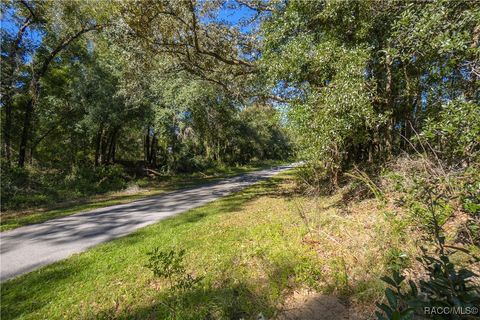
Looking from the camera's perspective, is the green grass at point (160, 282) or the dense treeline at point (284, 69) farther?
the dense treeline at point (284, 69)

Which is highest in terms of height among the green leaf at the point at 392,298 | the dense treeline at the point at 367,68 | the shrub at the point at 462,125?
the dense treeline at the point at 367,68

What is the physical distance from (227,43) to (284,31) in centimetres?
274

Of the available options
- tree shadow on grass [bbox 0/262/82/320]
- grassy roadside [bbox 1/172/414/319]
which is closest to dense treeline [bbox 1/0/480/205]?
grassy roadside [bbox 1/172/414/319]

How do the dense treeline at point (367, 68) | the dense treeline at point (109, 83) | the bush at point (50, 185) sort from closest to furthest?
the dense treeline at point (367, 68)
the dense treeline at point (109, 83)
the bush at point (50, 185)

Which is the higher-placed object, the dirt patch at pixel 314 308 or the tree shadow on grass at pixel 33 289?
the tree shadow on grass at pixel 33 289

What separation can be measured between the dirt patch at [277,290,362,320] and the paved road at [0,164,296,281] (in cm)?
431

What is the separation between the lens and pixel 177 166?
19141 millimetres

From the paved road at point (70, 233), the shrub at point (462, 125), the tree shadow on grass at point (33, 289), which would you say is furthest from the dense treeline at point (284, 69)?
the tree shadow on grass at point (33, 289)

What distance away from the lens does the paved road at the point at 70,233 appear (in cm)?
461

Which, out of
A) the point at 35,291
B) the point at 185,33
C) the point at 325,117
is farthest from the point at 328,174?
the point at 35,291

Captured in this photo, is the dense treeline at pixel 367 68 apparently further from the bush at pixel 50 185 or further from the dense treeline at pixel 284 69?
the bush at pixel 50 185

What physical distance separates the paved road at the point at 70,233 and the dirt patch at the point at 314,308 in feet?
14.2

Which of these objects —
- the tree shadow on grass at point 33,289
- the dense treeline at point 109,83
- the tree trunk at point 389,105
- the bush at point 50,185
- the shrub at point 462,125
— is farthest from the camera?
the bush at point 50,185

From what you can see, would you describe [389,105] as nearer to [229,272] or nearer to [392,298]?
[229,272]
